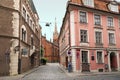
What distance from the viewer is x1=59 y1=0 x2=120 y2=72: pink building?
88.2 ft

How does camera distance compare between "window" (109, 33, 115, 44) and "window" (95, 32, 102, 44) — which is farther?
"window" (109, 33, 115, 44)

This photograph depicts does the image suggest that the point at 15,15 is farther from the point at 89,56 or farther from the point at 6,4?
the point at 89,56

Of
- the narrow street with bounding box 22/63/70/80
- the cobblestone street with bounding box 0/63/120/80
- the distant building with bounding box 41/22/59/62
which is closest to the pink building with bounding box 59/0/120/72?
the narrow street with bounding box 22/63/70/80

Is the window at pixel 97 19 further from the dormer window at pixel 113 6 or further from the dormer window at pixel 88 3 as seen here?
the dormer window at pixel 113 6

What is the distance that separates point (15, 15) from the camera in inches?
910

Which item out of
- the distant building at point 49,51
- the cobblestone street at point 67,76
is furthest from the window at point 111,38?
the distant building at point 49,51

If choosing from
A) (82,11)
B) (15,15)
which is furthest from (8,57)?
(82,11)

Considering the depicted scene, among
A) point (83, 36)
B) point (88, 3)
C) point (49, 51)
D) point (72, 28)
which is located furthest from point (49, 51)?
point (72, 28)

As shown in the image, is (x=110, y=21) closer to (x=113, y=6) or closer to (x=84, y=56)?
(x=113, y=6)

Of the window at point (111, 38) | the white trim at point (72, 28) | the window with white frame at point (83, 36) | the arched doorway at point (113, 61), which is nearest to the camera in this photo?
the white trim at point (72, 28)

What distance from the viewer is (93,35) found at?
A: 93.0 ft

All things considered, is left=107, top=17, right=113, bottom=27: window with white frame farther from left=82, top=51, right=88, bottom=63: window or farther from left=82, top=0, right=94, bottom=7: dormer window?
left=82, top=51, right=88, bottom=63: window

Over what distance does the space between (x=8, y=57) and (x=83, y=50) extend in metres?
10.3

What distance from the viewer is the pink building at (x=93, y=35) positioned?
88.2 ft
